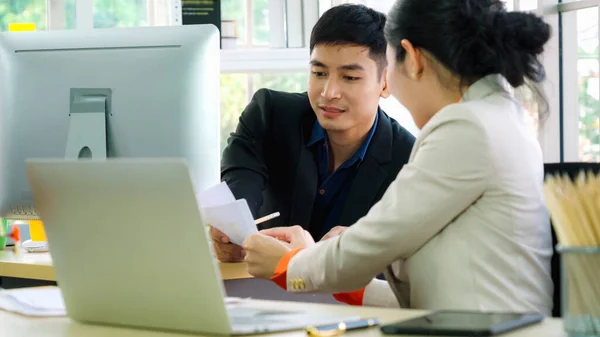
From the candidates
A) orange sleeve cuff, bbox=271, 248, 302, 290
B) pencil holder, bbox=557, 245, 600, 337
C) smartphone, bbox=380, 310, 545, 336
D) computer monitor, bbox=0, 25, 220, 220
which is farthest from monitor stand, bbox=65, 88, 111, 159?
pencil holder, bbox=557, 245, 600, 337

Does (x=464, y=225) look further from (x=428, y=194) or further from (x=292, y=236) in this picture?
(x=292, y=236)

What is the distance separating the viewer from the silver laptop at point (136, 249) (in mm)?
1109

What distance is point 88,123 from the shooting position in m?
2.08

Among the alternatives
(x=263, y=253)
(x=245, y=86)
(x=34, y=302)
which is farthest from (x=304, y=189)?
(x=245, y=86)

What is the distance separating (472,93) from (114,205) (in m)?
0.76

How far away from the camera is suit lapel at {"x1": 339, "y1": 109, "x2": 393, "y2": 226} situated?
246 centimetres

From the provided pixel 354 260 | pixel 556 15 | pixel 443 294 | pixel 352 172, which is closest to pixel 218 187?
pixel 354 260

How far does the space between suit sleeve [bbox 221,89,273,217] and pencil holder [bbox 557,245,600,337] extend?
1.57 meters

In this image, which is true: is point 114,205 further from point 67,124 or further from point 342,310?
point 67,124

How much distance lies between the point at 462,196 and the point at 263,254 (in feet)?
1.44

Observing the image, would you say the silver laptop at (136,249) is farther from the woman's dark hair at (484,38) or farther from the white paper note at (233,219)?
the woman's dark hair at (484,38)

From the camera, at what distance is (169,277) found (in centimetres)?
116

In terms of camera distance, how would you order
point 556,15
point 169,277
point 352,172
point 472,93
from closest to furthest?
point 169,277 → point 472,93 → point 352,172 → point 556,15

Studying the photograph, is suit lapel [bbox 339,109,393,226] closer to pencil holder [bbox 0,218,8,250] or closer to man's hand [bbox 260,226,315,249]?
man's hand [bbox 260,226,315,249]
